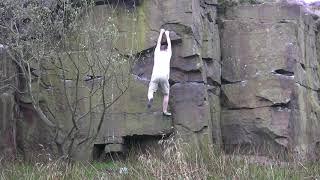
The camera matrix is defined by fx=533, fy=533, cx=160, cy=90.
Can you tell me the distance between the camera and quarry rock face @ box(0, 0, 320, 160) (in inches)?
444

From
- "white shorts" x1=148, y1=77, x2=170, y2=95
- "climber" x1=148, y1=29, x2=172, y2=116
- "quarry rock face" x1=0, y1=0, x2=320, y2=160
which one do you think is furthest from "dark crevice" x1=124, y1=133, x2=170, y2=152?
"white shorts" x1=148, y1=77, x2=170, y2=95

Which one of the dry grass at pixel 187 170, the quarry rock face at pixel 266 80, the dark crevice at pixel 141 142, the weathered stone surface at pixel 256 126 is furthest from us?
the quarry rock face at pixel 266 80

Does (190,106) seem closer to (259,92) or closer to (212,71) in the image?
(212,71)

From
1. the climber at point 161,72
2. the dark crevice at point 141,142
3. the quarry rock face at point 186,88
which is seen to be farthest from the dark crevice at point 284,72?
the dark crevice at point 141,142

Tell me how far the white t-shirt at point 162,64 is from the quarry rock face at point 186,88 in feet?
1.77

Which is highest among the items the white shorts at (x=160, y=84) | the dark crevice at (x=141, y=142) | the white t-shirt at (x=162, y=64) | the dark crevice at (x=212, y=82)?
the white t-shirt at (x=162, y=64)

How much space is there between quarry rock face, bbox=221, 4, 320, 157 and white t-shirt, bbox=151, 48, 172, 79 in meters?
2.30

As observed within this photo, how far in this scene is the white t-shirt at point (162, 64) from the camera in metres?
10.8

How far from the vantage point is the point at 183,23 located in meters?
11.3

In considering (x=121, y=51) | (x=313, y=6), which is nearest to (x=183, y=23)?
(x=121, y=51)

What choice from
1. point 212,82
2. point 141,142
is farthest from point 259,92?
point 141,142

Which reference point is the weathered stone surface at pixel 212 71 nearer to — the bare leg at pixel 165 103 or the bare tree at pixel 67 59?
the bare leg at pixel 165 103

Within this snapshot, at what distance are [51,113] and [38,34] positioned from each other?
196 cm

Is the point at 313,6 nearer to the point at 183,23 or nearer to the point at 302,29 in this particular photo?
the point at 302,29
